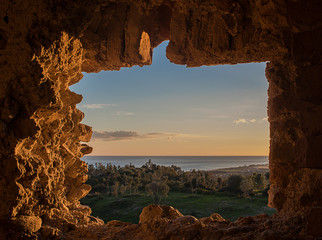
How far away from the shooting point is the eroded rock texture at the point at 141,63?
2.38 m

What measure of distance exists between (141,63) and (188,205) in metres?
8.32

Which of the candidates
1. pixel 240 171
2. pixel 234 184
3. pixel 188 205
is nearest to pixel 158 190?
pixel 188 205

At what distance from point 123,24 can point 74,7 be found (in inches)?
23.3

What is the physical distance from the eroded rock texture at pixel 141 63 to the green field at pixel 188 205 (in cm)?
637

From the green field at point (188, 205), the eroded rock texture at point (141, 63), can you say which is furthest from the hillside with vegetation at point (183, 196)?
the eroded rock texture at point (141, 63)

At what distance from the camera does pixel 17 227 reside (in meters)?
2.41

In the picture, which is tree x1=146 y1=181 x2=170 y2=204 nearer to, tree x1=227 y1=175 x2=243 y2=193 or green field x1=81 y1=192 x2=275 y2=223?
green field x1=81 y1=192 x2=275 y2=223

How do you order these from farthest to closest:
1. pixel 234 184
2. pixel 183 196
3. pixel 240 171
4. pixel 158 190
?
pixel 240 171, pixel 234 184, pixel 183 196, pixel 158 190

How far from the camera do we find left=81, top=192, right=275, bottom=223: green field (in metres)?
9.11

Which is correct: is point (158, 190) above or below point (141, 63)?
below

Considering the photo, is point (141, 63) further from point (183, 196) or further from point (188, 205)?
point (183, 196)

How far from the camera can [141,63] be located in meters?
3.36

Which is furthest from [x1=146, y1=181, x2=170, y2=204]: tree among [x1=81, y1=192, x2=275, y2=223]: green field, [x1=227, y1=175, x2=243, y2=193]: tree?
[x1=227, y1=175, x2=243, y2=193]: tree

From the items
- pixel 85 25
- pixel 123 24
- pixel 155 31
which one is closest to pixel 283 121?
pixel 155 31
